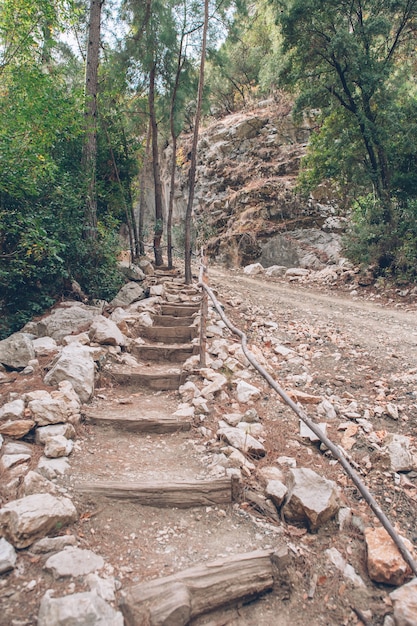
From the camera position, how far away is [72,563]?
1.98 m

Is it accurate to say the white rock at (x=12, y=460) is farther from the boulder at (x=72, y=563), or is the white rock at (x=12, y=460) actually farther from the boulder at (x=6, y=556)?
the boulder at (x=72, y=563)

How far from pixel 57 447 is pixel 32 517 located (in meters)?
0.80

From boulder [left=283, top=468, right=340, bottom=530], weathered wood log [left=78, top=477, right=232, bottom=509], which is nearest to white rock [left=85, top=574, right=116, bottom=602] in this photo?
weathered wood log [left=78, top=477, right=232, bottom=509]

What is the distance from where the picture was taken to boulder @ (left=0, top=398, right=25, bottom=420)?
310 cm

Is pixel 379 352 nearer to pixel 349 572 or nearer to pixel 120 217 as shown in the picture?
pixel 349 572

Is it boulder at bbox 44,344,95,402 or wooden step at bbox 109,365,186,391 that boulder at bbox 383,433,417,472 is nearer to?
wooden step at bbox 109,365,186,391

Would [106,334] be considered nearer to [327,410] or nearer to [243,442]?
[243,442]

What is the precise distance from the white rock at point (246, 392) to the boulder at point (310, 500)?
1.40 meters

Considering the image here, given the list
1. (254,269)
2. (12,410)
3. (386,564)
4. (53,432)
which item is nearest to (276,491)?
(386,564)

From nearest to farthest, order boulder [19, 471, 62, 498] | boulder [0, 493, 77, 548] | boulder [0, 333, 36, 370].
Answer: boulder [0, 493, 77, 548] < boulder [19, 471, 62, 498] < boulder [0, 333, 36, 370]

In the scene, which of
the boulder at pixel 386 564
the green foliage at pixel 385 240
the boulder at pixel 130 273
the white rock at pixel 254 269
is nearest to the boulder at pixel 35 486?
the boulder at pixel 386 564

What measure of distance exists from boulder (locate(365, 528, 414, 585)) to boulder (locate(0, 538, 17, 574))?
2.07m

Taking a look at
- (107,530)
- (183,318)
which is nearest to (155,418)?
(107,530)

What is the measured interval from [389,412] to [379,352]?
6.22 ft
